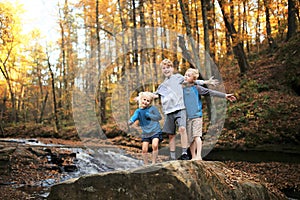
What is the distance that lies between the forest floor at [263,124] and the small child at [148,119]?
3857 mm

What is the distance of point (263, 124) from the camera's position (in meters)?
11.9

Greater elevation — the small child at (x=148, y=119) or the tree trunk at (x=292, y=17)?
the tree trunk at (x=292, y=17)

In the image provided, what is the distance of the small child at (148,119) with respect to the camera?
4359 millimetres

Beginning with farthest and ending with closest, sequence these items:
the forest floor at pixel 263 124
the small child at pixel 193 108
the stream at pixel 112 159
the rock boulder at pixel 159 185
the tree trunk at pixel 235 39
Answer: the tree trunk at pixel 235 39, the stream at pixel 112 159, the forest floor at pixel 263 124, the small child at pixel 193 108, the rock boulder at pixel 159 185

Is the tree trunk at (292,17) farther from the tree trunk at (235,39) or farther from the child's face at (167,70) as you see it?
the child's face at (167,70)

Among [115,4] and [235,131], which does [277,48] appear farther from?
[115,4]

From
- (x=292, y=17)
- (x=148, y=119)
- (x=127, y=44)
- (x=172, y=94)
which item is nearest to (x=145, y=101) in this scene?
(x=148, y=119)

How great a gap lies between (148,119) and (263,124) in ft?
29.2

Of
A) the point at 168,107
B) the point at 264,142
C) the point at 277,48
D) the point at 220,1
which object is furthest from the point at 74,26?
the point at 168,107

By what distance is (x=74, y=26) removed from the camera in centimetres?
2425

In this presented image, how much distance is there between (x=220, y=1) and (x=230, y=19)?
5.09 ft

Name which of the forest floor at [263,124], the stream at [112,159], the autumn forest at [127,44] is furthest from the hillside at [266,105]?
the autumn forest at [127,44]

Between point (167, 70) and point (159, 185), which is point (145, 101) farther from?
point (159, 185)

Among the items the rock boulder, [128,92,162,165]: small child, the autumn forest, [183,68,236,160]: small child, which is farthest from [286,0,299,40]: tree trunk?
[128,92,162,165]: small child
